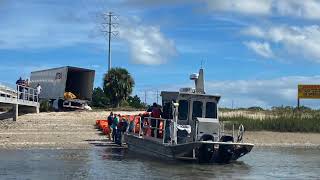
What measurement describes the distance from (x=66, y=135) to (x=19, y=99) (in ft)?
31.6

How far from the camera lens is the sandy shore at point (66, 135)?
33250 millimetres

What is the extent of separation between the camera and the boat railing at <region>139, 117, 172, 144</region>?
25.6 m

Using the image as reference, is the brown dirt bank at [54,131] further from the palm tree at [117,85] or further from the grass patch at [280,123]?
the palm tree at [117,85]

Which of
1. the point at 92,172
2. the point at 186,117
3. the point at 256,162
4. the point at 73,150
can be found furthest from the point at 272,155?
the point at 92,172

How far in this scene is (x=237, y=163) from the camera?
26.5m

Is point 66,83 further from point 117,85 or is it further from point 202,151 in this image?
point 202,151

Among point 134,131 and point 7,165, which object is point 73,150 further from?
point 7,165

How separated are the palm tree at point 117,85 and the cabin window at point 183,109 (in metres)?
31.3

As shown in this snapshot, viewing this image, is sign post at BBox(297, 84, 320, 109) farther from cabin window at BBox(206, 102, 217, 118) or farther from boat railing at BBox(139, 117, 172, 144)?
cabin window at BBox(206, 102, 217, 118)

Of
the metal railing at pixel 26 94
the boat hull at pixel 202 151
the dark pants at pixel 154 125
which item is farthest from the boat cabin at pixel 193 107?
the metal railing at pixel 26 94

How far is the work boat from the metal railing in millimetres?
19806

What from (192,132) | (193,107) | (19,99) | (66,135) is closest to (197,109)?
(193,107)

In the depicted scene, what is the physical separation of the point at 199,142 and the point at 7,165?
23.5 feet

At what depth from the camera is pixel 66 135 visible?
36.0 metres
